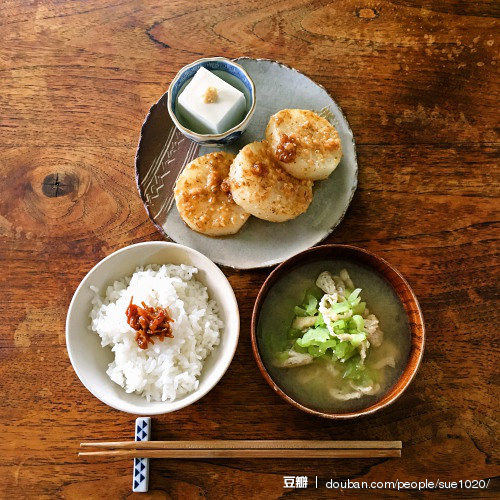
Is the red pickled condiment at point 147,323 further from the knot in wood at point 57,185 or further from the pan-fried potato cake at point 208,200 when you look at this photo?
the knot in wood at point 57,185

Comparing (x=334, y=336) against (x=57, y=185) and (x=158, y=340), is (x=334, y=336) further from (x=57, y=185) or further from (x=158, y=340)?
(x=57, y=185)

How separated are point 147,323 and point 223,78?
3.74 feet

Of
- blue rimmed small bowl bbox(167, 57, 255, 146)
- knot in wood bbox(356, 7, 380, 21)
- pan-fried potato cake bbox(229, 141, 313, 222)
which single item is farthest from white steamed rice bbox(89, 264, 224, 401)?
knot in wood bbox(356, 7, 380, 21)

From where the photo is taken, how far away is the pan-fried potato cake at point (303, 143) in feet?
7.07

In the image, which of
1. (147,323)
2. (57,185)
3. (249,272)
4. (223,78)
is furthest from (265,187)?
(57,185)

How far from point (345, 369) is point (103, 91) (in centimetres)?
170

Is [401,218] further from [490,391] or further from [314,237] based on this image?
[490,391]

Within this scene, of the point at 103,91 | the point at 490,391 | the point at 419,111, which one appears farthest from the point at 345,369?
the point at 103,91

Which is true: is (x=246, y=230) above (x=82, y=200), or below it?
below

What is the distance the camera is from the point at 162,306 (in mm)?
2014

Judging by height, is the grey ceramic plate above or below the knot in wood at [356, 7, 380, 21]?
below

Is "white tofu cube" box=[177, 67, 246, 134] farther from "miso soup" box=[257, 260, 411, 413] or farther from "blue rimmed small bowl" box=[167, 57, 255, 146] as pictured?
"miso soup" box=[257, 260, 411, 413]

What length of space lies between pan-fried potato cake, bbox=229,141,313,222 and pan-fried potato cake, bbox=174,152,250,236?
0.05 m

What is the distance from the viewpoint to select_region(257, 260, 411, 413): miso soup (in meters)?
2.02
